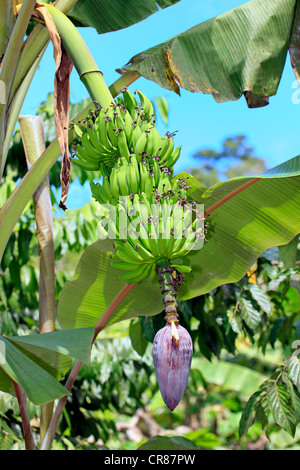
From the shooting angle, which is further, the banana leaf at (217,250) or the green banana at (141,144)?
the banana leaf at (217,250)

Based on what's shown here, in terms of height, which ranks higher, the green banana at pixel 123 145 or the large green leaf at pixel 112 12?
the large green leaf at pixel 112 12

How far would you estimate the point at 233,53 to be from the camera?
190cm

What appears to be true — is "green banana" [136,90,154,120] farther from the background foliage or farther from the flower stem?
the background foliage

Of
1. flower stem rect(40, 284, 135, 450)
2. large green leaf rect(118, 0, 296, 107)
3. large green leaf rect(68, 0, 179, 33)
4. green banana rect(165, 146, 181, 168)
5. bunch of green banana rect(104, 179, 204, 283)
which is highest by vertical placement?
large green leaf rect(68, 0, 179, 33)

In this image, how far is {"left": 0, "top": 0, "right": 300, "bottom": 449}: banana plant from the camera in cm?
113

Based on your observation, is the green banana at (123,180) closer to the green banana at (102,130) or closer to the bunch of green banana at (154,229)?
the bunch of green banana at (154,229)

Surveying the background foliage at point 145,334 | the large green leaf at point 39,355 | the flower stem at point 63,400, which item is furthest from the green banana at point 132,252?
the background foliage at point 145,334

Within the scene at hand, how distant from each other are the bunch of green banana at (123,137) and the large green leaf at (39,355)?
0.58 m

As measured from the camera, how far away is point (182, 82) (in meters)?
1.83

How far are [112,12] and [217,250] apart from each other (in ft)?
4.24

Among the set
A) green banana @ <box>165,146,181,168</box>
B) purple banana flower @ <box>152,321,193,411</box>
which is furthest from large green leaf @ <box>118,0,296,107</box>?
purple banana flower @ <box>152,321,193,411</box>

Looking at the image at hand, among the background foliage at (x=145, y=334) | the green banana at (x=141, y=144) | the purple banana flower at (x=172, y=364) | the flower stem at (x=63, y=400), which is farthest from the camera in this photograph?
the background foliage at (x=145, y=334)

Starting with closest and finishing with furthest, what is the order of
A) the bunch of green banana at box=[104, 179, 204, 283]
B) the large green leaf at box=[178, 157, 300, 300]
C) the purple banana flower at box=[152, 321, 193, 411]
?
the purple banana flower at box=[152, 321, 193, 411], the bunch of green banana at box=[104, 179, 204, 283], the large green leaf at box=[178, 157, 300, 300]

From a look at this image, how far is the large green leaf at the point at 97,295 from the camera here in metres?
1.80
